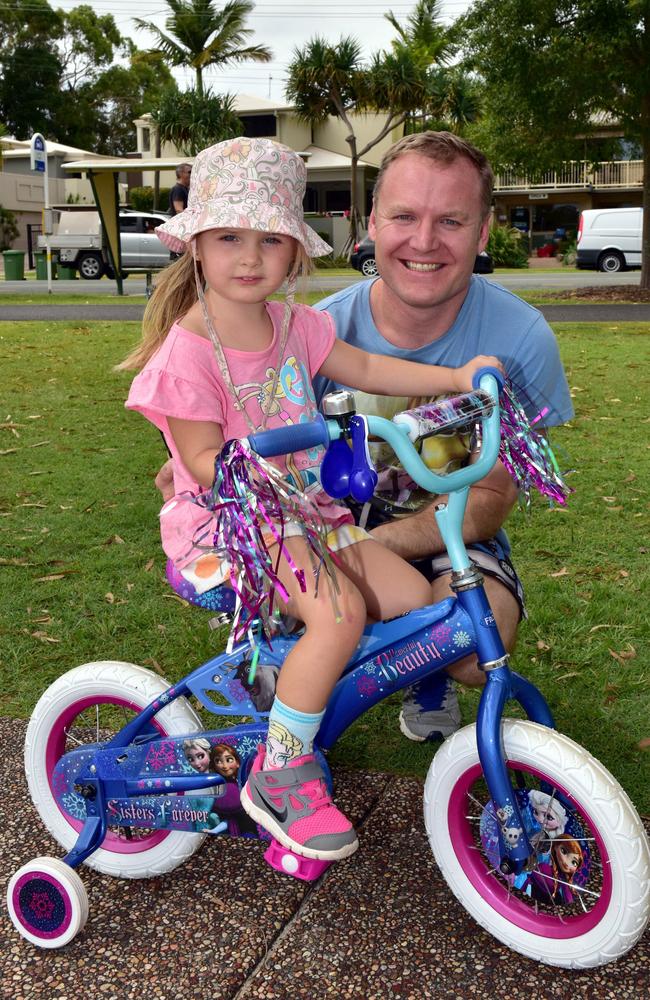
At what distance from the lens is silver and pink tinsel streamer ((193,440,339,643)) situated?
1785 millimetres

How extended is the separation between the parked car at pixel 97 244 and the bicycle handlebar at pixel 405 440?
983 inches

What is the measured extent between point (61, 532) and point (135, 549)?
0.50 metres

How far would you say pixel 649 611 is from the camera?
4.06m

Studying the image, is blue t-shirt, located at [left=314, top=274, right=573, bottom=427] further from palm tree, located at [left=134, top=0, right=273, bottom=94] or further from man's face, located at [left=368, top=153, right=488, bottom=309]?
palm tree, located at [left=134, top=0, right=273, bottom=94]

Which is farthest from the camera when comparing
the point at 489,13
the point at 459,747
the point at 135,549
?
the point at 489,13

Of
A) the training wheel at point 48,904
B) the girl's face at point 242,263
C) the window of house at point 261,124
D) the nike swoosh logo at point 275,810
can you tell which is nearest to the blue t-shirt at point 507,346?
the girl's face at point 242,263

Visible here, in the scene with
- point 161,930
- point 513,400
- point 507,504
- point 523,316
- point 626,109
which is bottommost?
point 161,930

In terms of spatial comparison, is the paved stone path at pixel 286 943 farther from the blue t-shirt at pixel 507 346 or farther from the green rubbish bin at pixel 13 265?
the green rubbish bin at pixel 13 265

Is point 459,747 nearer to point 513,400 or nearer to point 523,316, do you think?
point 513,400

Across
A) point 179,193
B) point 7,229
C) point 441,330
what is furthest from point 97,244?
point 441,330

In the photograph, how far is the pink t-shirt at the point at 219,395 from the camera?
219 cm

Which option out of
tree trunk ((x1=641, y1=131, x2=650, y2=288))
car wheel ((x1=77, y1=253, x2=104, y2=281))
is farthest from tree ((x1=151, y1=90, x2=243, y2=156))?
tree trunk ((x1=641, y1=131, x2=650, y2=288))

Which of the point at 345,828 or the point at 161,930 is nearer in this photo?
the point at 345,828

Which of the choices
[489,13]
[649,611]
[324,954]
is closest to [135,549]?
[649,611]
